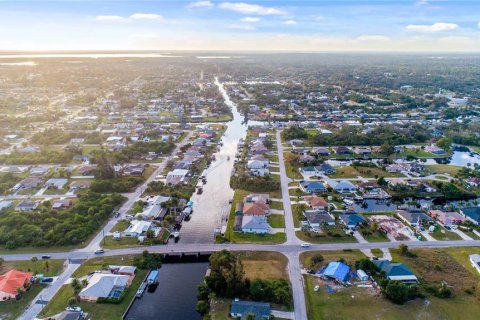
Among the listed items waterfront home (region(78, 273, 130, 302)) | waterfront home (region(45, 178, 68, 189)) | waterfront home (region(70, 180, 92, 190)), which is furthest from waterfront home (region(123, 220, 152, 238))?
waterfront home (region(45, 178, 68, 189))

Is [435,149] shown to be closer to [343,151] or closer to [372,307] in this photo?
[343,151]

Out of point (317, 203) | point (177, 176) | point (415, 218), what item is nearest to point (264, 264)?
point (317, 203)

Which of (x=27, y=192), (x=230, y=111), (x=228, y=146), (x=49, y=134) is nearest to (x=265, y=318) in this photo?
(x=27, y=192)

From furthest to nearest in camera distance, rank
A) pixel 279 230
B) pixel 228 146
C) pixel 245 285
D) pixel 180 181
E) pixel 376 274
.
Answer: pixel 228 146 → pixel 180 181 → pixel 279 230 → pixel 376 274 → pixel 245 285

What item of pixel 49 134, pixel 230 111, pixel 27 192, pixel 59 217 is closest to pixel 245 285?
pixel 59 217

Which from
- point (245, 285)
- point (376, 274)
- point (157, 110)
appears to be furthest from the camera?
point (157, 110)

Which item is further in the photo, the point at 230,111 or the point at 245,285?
the point at 230,111

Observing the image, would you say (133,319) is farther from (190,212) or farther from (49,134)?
(49,134)
